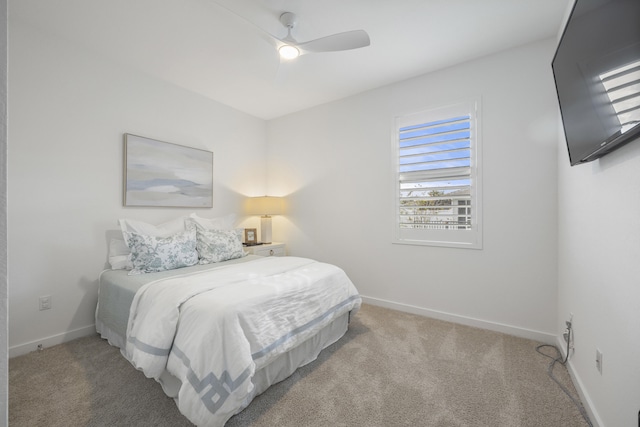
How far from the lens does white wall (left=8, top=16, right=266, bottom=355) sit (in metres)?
2.19

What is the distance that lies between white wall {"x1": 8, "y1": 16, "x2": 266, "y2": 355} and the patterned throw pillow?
0.46 m

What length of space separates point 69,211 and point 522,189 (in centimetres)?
406

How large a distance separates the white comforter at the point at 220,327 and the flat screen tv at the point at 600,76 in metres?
1.84

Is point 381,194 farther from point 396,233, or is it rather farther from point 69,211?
point 69,211

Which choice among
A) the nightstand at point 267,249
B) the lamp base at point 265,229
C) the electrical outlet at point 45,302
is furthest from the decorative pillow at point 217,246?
the electrical outlet at point 45,302

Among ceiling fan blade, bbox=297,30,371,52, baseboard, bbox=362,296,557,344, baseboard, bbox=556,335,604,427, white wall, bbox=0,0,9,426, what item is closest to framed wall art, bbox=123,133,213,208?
ceiling fan blade, bbox=297,30,371,52

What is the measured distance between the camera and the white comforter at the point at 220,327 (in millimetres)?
1371

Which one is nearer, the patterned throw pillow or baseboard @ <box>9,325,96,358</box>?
baseboard @ <box>9,325,96,358</box>

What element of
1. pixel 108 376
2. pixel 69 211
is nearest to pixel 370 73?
pixel 69 211

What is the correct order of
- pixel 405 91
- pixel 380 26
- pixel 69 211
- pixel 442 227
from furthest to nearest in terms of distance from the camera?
pixel 405 91
pixel 442 227
pixel 69 211
pixel 380 26

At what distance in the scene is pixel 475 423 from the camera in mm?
1481

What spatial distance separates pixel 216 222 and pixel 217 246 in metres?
0.62

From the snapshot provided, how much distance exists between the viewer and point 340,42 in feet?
6.37

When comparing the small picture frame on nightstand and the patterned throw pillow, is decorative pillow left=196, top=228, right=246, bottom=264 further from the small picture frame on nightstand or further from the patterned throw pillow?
the small picture frame on nightstand
